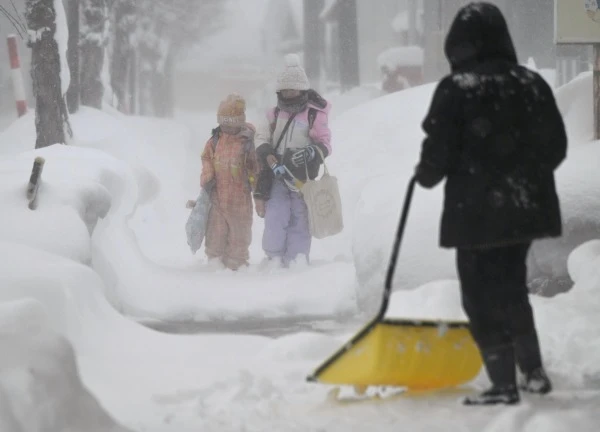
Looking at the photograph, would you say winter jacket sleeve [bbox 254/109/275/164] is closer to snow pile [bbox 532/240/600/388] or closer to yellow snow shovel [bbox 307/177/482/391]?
snow pile [bbox 532/240/600/388]

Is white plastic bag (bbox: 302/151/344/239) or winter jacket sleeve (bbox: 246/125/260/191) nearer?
white plastic bag (bbox: 302/151/344/239)

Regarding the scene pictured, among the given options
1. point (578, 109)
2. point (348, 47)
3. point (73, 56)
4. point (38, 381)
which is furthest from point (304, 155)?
point (348, 47)

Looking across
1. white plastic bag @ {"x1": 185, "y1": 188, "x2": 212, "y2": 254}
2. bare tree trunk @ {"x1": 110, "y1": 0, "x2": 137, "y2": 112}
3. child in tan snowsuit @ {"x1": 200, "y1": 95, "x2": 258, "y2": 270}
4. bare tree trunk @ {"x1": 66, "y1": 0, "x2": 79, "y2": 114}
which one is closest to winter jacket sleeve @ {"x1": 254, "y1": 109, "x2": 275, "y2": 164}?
child in tan snowsuit @ {"x1": 200, "y1": 95, "x2": 258, "y2": 270}

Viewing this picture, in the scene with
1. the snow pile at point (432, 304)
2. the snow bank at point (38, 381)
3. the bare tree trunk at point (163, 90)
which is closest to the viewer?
the snow bank at point (38, 381)

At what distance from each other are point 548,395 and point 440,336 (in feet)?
1.58

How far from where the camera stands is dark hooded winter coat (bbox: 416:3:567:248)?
167 inches

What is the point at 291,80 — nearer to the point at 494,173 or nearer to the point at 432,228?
the point at 432,228

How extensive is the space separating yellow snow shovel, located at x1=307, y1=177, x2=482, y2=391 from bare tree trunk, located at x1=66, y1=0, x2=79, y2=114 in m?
14.7

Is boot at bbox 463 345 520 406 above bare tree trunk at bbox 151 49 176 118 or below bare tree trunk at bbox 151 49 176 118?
above

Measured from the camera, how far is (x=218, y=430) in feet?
13.7

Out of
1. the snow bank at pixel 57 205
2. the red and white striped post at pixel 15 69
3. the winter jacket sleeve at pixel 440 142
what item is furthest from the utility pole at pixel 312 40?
the winter jacket sleeve at pixel 440 142

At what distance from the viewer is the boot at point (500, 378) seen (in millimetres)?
4227

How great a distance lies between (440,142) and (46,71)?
912cm

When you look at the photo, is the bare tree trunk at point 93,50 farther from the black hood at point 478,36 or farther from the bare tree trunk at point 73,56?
the black hood at point 478,36
